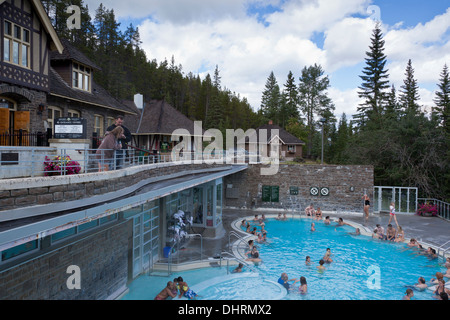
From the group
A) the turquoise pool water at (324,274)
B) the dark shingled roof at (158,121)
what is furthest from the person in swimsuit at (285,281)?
the dark shingled roof at (158,121)

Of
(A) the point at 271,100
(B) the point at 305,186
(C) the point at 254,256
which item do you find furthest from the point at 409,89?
(C) the point at 254,256

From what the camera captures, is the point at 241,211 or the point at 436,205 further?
the point at 241,211

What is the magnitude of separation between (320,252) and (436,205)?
13.8m

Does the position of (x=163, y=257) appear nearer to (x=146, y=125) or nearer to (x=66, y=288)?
(x=66, y=288)

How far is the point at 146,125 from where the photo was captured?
2531 centimetres

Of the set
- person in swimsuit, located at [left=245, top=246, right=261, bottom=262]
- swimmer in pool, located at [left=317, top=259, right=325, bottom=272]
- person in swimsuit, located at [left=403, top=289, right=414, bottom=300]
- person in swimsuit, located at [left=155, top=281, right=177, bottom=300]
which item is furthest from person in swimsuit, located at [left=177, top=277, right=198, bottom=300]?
person in swimsuit, located at [left=403, top=289, right=414, bottom=300]

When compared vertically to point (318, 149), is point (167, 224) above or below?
below

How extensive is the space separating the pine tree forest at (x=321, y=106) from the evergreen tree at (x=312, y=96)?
0.17 metres

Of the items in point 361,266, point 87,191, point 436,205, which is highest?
point 87,191

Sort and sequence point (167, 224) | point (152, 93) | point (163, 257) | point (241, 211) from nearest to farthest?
point (163, 257)
point (167, 224)
point (241, 211)
point (152, 93)

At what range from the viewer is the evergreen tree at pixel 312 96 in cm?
5275

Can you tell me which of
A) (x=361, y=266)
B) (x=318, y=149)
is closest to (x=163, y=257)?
(x=361, y=266)

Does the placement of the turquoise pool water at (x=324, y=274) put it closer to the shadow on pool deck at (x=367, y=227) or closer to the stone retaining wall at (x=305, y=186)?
the shadow on pool deck at (x=367, y=227)

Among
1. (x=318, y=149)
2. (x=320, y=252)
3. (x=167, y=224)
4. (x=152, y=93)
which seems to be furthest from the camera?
(x=152, y=93)
